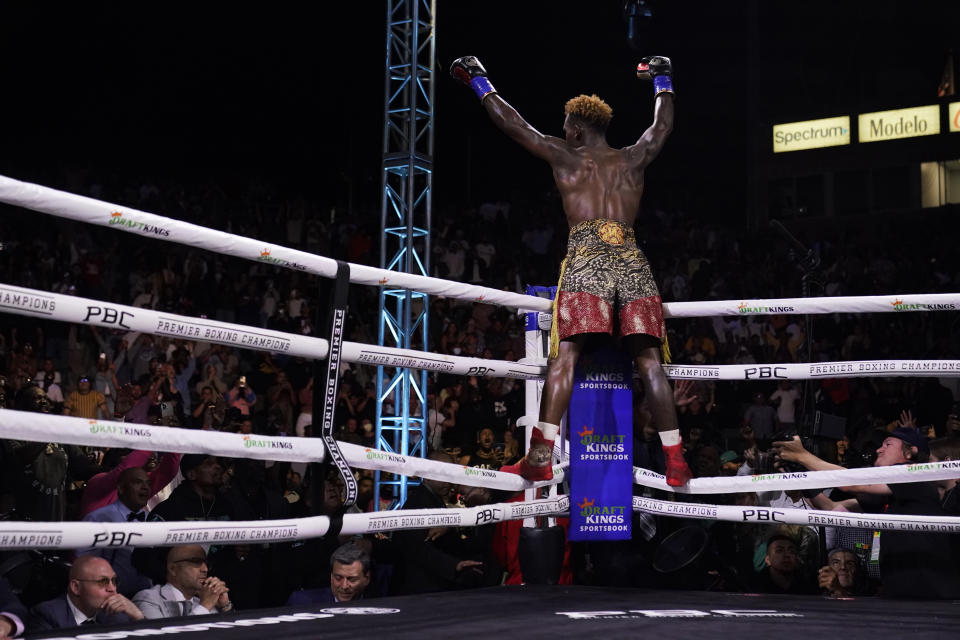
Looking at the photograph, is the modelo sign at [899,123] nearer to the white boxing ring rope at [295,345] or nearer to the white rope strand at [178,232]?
the white boxing ring rope at [295,345]

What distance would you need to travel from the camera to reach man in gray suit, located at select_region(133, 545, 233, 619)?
3420 millimetres

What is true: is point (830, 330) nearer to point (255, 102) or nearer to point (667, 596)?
point (667, 596)

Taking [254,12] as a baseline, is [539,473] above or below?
below

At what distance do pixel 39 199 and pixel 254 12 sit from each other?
57.6 ft

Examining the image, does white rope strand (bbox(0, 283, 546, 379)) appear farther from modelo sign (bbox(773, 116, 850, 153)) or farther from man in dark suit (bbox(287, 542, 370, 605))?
modelo sign (bbox(773, 116, 850, 153))

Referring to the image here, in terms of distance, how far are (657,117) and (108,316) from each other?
7.82 ft

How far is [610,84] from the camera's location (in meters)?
21.4

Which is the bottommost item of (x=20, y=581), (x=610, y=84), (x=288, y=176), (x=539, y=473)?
(x=20, y=581)

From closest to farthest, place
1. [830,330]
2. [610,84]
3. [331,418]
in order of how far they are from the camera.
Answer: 1. [331,418]
2. [830,330]
3. [610,84]

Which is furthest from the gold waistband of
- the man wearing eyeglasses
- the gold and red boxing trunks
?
the man wearing eyeglasses

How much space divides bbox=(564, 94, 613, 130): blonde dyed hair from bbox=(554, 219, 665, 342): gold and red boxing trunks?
41 centimetres

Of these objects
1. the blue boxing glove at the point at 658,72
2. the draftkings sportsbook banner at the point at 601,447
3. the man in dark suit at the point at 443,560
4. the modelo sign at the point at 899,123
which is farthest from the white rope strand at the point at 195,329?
the modelo sign at the point at 899,123

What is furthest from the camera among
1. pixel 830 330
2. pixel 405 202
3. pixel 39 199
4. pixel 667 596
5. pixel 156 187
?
pixel 156 187

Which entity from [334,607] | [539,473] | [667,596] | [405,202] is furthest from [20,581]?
[405,202]
